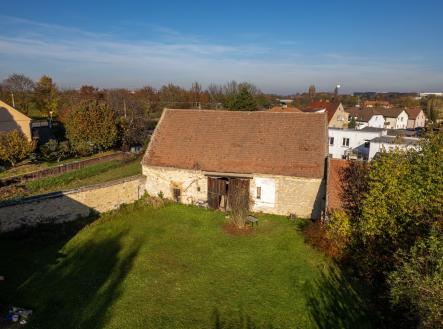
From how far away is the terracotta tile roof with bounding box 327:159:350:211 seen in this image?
16109 millimetres

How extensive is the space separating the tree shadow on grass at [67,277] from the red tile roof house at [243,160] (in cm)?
591

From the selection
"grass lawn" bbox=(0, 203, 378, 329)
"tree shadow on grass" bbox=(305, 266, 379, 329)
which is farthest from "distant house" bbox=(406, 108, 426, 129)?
"tree shadow on grass" bbox=(305, 266, 379, 329)

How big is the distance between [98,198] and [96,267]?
21.6ft

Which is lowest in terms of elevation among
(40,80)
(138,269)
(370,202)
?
(138,269)

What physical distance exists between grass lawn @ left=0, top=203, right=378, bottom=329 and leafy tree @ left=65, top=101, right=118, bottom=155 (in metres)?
17.4

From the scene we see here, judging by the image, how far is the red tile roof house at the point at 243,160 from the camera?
62.5ft

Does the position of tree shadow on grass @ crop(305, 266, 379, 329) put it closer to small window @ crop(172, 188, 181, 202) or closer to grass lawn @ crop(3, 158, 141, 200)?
small window @ crop(172, 188, 181, 202)

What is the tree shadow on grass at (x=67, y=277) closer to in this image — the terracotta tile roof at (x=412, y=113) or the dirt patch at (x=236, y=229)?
the dirt patch at (x=236, y=229)

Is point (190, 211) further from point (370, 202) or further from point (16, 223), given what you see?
point (370, 202)

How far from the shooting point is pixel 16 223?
1628 centimetres

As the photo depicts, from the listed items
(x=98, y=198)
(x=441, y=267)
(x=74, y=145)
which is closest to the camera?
(x=441, y=267)

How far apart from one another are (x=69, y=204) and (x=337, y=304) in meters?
15.0

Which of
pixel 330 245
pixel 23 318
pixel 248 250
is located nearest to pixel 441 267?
pixel 330 245

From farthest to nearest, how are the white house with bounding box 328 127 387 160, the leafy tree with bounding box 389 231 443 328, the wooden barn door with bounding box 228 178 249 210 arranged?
the white house with bounding box 328 127 387 160 < the wooden barn door with bounding box 228 178 249 210 < the leafy tree with bounding box 389 231 443 328
